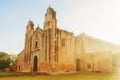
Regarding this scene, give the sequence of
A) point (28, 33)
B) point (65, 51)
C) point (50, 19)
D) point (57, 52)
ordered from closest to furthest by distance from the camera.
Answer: point (57, 52)
point (50, 19)
point (65, 51)
point (28, 33)

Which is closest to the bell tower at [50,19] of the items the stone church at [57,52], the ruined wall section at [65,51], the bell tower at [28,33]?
the stone church at [57,52]

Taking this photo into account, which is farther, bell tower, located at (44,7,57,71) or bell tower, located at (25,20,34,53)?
bell tower, located at (25,20,34,53)

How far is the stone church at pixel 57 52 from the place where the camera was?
108 feet

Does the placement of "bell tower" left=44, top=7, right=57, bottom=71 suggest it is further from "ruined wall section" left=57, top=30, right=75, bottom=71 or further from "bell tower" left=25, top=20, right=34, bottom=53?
"bell tower" left=25, top=20, right=34, bottom=53

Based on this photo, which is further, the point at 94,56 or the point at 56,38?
the point at 94,56

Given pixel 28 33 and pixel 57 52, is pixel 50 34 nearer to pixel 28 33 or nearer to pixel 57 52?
pixel 57 52

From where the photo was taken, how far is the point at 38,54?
35.7 meters

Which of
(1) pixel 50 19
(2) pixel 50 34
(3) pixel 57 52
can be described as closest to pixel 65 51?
(3) pixel 57 52

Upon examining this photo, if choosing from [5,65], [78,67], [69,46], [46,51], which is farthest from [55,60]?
[5,65]

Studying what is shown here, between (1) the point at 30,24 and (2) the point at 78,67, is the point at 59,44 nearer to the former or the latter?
(2) the point at 78,67

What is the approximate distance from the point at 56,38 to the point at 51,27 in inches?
85.7

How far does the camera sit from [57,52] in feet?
108

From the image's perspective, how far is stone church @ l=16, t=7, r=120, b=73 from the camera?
32.8 m

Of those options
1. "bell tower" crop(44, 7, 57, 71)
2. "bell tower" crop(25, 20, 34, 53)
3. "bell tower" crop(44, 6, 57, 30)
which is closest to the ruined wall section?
"bell tower" crop(44, 7, 57, 71)
